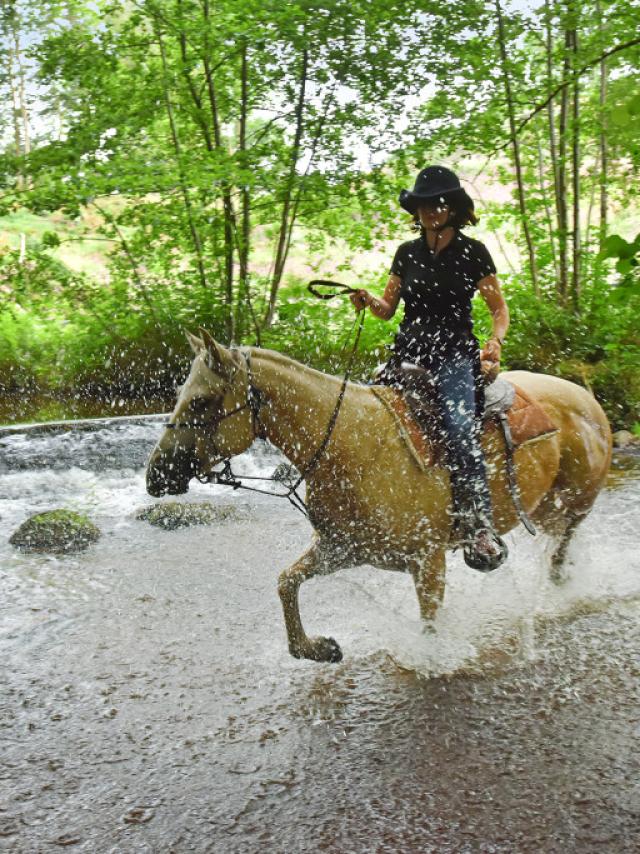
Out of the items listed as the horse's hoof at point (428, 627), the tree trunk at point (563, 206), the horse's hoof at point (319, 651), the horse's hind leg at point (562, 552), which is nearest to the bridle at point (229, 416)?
the horse's hoof at point (319, 651)

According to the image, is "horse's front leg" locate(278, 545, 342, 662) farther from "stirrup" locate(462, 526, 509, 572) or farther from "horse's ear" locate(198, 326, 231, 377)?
"horse's ear" locate(198, 326, 231, 377)

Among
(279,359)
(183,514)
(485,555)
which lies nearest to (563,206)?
(183,514)

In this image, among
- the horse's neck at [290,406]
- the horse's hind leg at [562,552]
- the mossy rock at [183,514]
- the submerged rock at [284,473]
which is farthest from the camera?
the mossy rock at [183,514]

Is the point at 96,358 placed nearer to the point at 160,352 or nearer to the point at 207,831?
the point at 160,352

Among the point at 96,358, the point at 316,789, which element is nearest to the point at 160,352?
the point at 96,358

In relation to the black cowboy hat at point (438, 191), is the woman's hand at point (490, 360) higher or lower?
lower

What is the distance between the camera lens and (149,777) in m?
3.37

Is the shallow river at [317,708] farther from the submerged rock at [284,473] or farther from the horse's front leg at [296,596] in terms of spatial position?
the submerged rock at [284,473]

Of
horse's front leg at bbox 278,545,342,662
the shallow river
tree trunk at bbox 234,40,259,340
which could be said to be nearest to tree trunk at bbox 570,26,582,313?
tree trunk at bbox 234,40,259,340

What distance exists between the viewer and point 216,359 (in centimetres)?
347

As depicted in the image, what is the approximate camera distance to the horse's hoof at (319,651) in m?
4.01

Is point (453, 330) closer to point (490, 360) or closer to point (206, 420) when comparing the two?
point (490, 360)

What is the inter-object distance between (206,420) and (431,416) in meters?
1.18

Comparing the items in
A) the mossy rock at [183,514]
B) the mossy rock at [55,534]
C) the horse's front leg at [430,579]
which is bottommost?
the mossy rock at [183,514]
